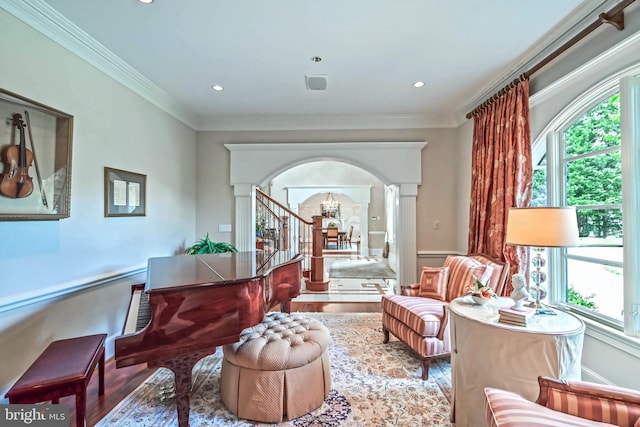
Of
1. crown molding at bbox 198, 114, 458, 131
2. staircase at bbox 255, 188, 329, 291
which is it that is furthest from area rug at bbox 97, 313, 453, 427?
crown molding at bbox 198, 114, 458, 131

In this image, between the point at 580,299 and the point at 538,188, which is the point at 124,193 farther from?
the point at 580,299

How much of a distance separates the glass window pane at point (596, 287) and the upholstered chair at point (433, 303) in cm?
49

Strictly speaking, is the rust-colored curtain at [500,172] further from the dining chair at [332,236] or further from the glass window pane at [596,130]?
the dining chair at [332,236]

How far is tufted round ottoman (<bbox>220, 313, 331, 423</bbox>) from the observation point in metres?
1.81

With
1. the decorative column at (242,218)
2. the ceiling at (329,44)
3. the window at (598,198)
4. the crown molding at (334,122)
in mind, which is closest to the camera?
the window at (598,198)

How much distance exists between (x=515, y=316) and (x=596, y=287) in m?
1.22

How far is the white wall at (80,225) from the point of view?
1886mm

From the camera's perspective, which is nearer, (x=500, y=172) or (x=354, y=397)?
(x=354, y=397)

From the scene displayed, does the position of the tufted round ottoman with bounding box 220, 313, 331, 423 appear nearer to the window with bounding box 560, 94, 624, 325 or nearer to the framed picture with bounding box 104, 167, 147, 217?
the framed picture with bounding box 104, 167, 147, 217

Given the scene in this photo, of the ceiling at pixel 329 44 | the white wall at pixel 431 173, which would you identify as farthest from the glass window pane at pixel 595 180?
the white wall at pixel 431 173

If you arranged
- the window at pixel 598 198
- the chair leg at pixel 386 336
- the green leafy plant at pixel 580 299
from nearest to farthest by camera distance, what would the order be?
1. the window at pixel 598 198
2. the green leafy plant at pixel 580 299
3. the chair leg at pixel 386 336

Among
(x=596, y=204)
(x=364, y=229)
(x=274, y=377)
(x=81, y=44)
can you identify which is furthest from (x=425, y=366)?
(x=364, y=229)

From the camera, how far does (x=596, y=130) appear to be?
2229 mm

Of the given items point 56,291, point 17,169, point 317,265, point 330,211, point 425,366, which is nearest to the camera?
point 17,169
